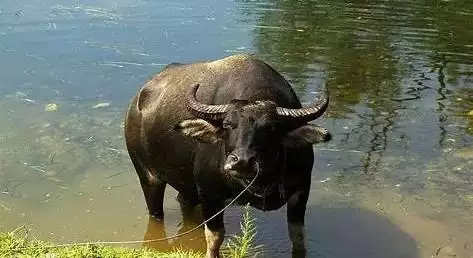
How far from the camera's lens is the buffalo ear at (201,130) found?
474 centimetres

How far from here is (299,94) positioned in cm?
934

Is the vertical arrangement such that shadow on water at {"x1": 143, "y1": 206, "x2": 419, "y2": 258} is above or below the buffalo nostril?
below

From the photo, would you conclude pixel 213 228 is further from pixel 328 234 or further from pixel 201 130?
pixel 328 234

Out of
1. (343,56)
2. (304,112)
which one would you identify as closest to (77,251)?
(304,112)

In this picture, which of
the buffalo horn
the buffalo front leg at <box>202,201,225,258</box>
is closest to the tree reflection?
the buffalo front leg at <box>202,201,225,258</box>

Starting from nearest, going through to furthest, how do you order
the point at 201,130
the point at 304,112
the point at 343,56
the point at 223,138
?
1. the point at 304,112
2. the point at 223,138
3. the point at 201,130
4. the point at 343,56

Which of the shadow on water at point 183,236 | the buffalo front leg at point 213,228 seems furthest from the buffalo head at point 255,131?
the shadow on water at point 183,236

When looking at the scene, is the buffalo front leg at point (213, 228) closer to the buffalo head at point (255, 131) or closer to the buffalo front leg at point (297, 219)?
the buffalo front leg at point (297, 219)

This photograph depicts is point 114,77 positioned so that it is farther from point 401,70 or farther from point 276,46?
point 401,70

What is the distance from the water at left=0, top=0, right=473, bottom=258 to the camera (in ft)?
20.5

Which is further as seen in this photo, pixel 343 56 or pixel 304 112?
pixel 343 56

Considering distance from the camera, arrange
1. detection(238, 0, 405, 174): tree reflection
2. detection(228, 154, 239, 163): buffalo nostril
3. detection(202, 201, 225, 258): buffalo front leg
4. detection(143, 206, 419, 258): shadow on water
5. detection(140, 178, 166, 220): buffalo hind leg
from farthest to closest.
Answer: detection(238, 0, 405, 174): tree reflection, detection(140, 178, 166, 220): buffalo hind leg, detection(143, 206, 419, 258): shadow on water, detection(202, 201, 225, 258): buffalo front leg, detection(228, 154, 239, 163): buffalo nostril

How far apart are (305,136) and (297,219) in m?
1.04

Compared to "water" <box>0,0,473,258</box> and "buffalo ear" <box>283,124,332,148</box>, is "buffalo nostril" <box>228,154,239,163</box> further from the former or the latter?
"water" <box>0,0,473,258</box>
